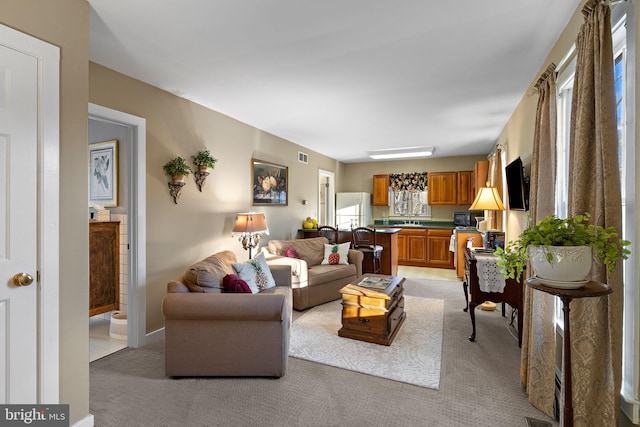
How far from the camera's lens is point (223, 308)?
2.43 metres

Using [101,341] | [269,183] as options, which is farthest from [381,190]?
[101,341]

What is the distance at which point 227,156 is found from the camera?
4246 mm

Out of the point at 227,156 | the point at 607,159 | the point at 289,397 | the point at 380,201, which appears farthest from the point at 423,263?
the point at 607,159

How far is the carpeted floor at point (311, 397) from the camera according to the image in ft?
6.64

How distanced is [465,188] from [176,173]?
619 centimetres

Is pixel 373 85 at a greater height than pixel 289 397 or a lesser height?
greater

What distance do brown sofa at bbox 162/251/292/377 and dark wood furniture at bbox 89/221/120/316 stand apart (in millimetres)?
1977

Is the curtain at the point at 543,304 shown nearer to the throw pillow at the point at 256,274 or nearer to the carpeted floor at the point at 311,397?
the carpeted floor at the point at 311,397

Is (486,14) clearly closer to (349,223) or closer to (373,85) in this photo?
(373,85)

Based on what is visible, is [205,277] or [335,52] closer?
[335,52]

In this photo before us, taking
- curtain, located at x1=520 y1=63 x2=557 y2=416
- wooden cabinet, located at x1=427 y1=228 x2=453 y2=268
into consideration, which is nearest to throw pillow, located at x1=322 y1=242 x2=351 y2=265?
curtain, located at x1=520 y1=63 x2=557 y2=416

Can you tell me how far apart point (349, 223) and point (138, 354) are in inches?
229

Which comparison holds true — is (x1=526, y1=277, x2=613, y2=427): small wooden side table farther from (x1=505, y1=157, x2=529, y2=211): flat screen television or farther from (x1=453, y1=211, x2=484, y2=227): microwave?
(x1=453, y1=211, x2=484, y2=227): microwave

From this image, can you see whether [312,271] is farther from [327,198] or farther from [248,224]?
[327,198]
